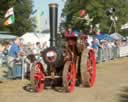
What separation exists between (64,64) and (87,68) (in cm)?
111

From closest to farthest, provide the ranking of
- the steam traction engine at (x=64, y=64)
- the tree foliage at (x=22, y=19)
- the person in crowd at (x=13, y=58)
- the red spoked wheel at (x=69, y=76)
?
the red spoked wheel at (x=69, y=76) < the steam traction engine at (x=64, y=64) < the person in crowd at (x=13, y=58) < the tree foliage at (x=22, y=19)

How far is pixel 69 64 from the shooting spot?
11.9 metres

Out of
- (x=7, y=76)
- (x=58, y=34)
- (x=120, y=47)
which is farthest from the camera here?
(x=120, y=47)

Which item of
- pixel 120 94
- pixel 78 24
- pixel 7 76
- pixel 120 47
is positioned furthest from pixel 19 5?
pixel 120 94

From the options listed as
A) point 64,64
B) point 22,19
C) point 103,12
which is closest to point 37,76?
point 64,64

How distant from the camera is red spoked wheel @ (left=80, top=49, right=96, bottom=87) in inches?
488

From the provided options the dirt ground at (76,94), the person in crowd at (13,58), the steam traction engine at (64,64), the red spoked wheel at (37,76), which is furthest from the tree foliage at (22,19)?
the red spoked wheel at (37,76)

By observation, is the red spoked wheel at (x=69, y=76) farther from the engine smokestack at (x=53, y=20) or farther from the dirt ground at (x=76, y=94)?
the engine smokestack at (x=53, y=20)

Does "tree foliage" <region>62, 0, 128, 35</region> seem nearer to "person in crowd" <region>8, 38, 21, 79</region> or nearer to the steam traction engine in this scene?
"person in crowd" <region>8, 38, 21, 79</region>

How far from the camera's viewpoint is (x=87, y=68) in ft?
42.2

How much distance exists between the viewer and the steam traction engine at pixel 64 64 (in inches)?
465

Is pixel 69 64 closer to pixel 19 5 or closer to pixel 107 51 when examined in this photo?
pixel 107 51

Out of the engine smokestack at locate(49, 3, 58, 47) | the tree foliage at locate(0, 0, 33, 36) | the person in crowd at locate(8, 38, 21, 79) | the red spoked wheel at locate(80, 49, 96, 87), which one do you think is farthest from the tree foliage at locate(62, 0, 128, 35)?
the engine smokestack at locate(49, 3, 58, 47)

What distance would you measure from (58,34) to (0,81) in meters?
3.18
